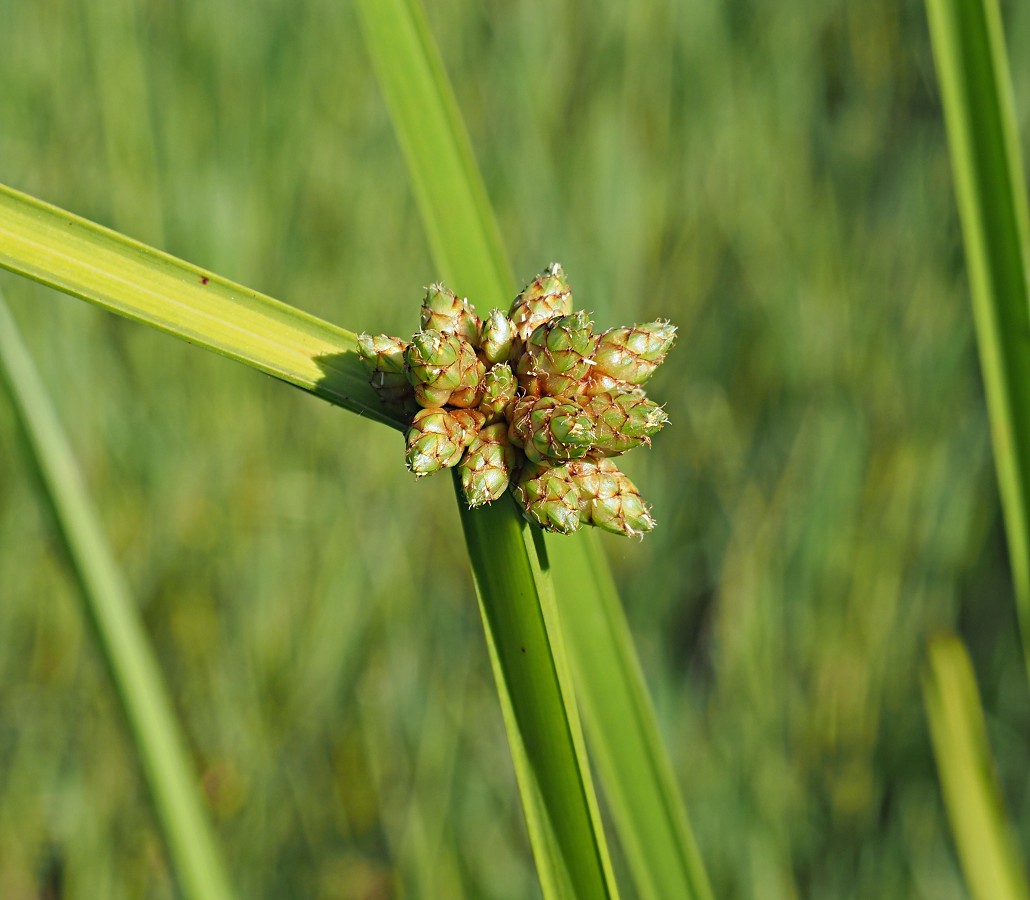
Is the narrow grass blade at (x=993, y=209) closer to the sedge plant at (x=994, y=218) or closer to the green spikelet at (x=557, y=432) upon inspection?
the sedge plant at (x=994, y=218)

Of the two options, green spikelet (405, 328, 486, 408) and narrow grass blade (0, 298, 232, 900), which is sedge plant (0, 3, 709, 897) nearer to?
green spikelet (405, 328, 486, 408)

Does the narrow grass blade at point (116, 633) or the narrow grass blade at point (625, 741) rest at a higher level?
the narrow grass blade at point (116, 633)

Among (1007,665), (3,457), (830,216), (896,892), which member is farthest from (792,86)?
(3,457)

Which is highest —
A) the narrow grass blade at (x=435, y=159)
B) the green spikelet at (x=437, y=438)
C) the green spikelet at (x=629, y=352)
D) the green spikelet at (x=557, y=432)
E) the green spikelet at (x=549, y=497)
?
the narrow grass blade at (x=435, y=159)

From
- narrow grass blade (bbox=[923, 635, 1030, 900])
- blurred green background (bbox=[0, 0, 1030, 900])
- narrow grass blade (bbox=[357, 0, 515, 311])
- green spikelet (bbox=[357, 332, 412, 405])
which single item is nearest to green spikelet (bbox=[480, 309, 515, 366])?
Answer: green spikelet (bbox=[357, 332, 412, 405])

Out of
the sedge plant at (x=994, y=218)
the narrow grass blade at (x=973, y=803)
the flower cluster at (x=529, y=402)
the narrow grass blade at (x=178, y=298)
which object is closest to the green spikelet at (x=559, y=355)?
the flower cluster at (x=529, y=402)

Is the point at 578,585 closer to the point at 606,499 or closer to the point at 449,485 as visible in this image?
the point at 606,499
